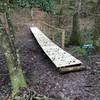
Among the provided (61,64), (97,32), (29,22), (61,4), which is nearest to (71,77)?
(61,64)

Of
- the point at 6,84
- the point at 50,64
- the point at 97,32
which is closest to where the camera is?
the point at 6,84

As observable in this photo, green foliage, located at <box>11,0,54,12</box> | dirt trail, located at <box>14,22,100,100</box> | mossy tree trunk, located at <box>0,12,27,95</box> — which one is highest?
green foliage, located at <box>11,0,54,12</box>

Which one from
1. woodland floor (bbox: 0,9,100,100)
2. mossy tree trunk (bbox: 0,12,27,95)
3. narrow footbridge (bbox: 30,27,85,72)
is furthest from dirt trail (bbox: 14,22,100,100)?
mossy tree trunk (bbox: 0,12,27,95)

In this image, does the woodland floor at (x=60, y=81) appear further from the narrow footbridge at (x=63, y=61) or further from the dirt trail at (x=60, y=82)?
the narrow footbridge at (x=63, y=61)

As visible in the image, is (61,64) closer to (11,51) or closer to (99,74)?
(99,74)

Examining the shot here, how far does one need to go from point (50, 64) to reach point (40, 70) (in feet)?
2.14

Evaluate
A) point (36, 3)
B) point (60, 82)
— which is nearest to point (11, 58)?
point (60, 82)

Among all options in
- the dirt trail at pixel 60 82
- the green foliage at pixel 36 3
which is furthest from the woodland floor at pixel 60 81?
the green foliage at pixel 36 3

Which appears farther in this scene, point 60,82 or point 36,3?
point 36,3

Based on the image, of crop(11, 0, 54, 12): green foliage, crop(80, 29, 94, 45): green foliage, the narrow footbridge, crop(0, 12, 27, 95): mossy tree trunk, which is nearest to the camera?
crop(0, 12, 27, 95): mossy tree trunk

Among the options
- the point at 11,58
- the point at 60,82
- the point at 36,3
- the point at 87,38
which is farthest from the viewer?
the point at 87,38

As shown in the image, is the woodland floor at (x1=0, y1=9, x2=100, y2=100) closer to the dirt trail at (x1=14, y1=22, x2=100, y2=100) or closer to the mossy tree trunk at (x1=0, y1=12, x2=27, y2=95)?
the dirt trail at (x1=14, y1=22, x2=100, y2=100)

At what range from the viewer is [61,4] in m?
18.9

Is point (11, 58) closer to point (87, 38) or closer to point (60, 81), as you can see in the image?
point (60, 81)
